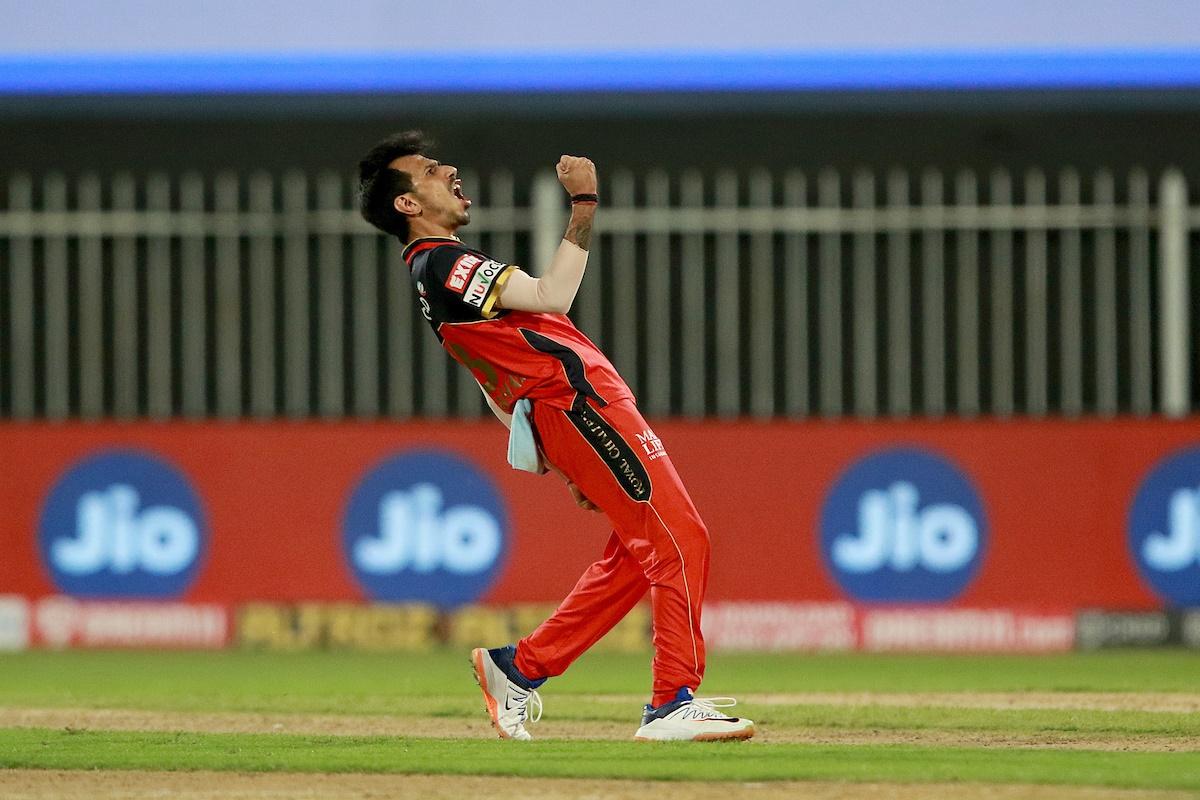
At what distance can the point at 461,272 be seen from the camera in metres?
6.55

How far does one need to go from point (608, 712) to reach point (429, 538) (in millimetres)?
4149

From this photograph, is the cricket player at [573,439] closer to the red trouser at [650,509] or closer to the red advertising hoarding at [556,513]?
the red trouser at [650,509]

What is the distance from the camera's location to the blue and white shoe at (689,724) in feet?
21.2

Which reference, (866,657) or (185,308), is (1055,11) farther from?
(185,308)

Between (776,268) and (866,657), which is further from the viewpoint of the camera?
(776,268)

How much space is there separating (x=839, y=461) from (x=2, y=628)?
5.45m

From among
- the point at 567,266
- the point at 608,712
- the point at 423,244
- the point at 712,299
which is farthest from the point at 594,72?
the point at 567,266

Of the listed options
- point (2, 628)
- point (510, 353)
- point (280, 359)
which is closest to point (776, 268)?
point (280, 359)

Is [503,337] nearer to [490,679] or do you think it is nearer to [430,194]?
[430,194]

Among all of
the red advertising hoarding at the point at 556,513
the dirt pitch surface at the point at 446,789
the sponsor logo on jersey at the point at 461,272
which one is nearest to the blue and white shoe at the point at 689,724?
the dirt pitch surface at the point at 446,789

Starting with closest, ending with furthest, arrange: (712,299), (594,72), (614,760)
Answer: (614,760)
(712,299)
(594,72)

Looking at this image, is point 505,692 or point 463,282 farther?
point 505,692

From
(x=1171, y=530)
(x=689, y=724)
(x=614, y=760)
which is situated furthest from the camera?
(x=1171, y=530)

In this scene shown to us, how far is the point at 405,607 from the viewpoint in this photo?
39.1 feet
